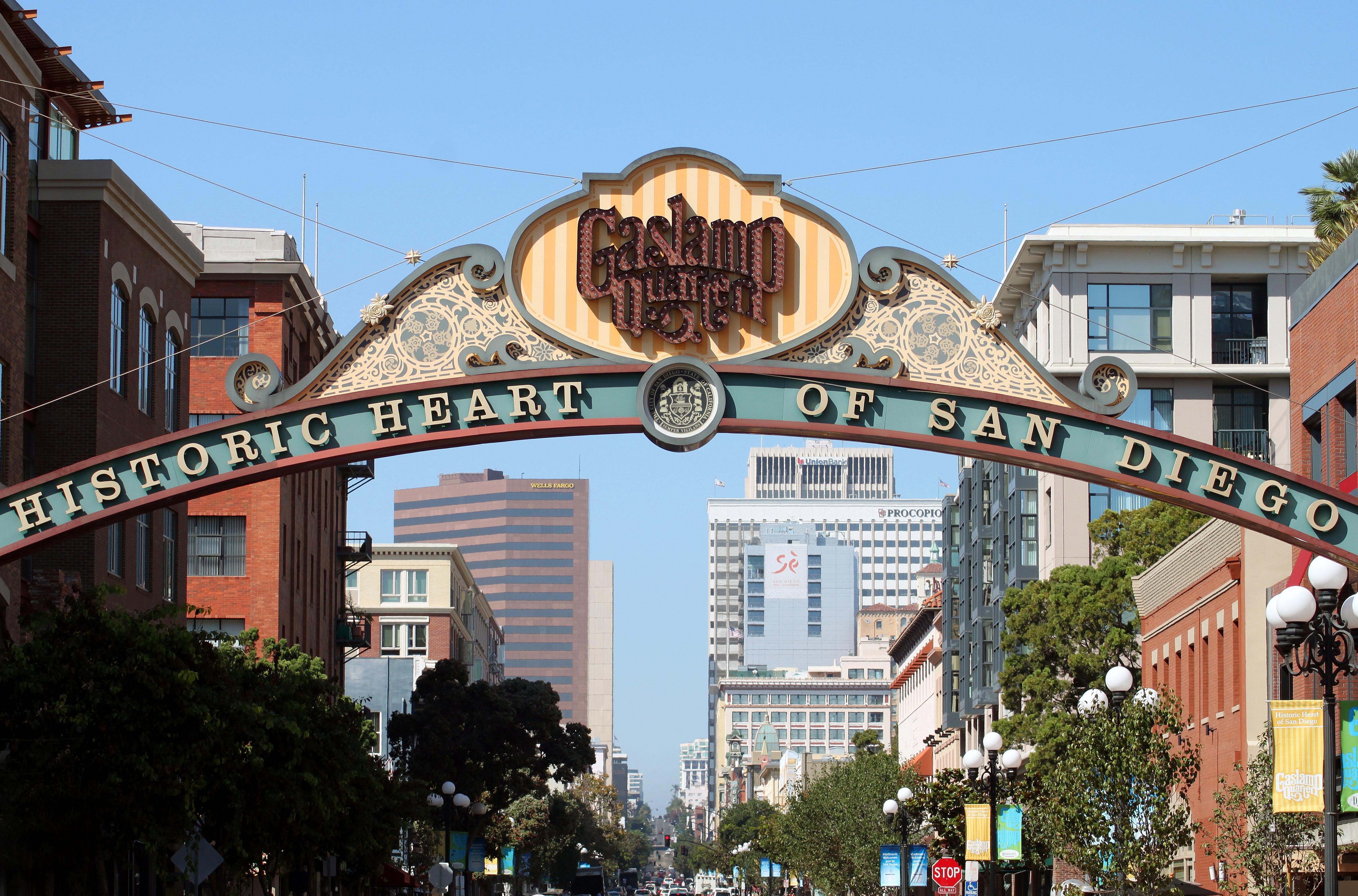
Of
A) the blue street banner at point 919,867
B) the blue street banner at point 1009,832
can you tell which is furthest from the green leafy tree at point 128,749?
the blue street banner at point 919,867

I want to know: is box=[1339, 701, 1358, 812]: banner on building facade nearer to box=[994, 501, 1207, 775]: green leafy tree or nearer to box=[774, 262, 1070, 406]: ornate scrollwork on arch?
box=[774, 262, 1070, 406]: ornate scrollwork on arch

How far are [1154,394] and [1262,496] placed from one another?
57.1 meters

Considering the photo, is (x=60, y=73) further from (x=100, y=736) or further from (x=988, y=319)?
(x=988, y=319)

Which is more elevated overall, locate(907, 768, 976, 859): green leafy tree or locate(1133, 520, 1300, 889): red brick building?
locate(1133, 520, 1300, 889): red brick building

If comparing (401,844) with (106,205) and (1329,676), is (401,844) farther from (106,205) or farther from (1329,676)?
(1329,676)

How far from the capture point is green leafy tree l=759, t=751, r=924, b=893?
63938 mm

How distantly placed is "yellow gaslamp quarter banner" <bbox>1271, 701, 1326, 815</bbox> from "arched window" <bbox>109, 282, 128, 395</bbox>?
2563cm

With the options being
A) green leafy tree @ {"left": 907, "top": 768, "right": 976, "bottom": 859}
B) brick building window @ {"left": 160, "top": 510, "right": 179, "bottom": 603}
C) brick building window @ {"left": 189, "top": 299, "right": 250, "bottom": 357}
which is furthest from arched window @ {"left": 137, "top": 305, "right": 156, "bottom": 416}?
green leafy tree @ {"left": 907, "top": 768, "right": 976, "bottom": 859}

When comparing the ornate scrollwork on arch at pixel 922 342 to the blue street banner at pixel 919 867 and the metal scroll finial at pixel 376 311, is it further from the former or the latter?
the blue street banner at pixel 919 867

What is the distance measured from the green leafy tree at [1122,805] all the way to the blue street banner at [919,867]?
25.2 m

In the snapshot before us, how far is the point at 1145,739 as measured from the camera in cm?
2645

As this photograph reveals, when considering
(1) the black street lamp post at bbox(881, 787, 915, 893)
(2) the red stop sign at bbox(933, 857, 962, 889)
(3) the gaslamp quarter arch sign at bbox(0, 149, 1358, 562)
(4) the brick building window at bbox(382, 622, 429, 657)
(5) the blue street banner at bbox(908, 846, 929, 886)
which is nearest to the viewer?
(3) the gaslamp quarter arch sign at bbox(0, 149, 1358, 562)

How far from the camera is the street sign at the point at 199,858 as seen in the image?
25.1 meters

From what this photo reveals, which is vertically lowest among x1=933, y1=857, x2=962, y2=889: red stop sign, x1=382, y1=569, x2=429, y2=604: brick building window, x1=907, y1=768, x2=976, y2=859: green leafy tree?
x1=933, y1=857, x2=962, y2=889: red stop sign
